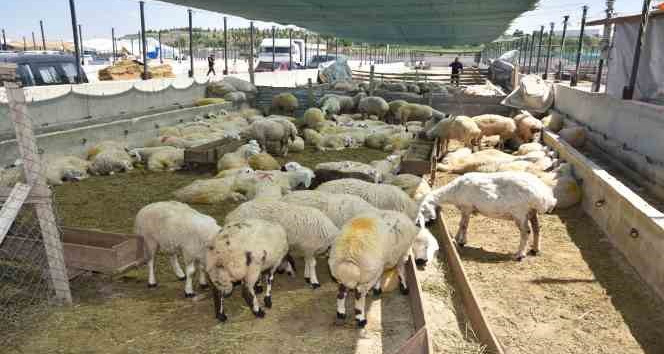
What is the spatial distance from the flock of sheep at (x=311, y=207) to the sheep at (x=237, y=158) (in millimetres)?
29

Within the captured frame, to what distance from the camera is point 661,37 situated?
35.8 ft

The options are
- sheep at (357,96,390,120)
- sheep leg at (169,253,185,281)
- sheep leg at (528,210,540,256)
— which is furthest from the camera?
sheep at (357,96,390,120)

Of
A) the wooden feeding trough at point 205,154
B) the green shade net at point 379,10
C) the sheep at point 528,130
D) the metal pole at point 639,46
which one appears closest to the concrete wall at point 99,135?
the wooden feeding trough at point 205,154

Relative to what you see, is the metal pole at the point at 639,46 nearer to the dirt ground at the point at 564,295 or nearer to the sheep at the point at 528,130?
the sheep at the point at 528,130

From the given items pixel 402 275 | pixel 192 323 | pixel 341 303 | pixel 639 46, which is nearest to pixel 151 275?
pixel 192 323

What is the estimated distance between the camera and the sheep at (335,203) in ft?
19.8

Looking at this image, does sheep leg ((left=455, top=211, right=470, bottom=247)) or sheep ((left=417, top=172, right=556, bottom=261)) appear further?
sheep leg ((left=455, top=211, right=470, bottom=247))

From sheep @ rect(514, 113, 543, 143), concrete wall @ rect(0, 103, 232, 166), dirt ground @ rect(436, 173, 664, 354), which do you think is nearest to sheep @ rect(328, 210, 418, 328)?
dirt ground @ rect(436, 173, 664, 354)

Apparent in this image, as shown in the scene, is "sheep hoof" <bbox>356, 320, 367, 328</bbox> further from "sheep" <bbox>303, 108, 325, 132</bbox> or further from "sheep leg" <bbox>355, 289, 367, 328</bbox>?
"sheep" <bbox>303, 108, 325, 132</bbox>

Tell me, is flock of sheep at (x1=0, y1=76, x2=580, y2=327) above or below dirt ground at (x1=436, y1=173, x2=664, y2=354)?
above

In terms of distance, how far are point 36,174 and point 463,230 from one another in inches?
216

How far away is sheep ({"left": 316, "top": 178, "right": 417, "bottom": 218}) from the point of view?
666cm

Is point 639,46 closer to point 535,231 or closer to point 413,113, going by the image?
point 535,231

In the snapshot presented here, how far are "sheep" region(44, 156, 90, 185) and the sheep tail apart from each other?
745 cm
